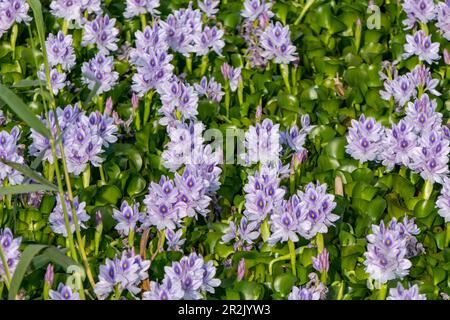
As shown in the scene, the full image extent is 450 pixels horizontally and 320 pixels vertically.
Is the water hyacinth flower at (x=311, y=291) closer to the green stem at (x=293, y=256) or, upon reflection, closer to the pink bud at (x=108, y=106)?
the green stem at (x=293, y=256)

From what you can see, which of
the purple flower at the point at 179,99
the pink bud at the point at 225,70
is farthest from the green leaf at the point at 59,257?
the pink bud at the point at 225,70

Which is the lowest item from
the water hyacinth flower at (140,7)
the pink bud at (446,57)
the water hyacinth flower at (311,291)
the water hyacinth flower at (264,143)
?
the water hyacinth flower at (311,291)

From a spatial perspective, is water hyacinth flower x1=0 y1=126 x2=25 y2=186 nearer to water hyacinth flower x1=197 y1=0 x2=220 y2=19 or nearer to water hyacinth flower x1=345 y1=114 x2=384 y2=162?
water hyacinth flower x1=345 y1=114 x2=384 y2=162

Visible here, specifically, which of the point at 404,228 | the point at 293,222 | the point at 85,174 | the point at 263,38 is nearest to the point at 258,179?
the point at 293,222

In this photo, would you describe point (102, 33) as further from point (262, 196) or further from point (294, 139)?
point (262, 196)

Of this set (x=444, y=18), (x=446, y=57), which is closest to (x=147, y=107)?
(x=446, y=57)

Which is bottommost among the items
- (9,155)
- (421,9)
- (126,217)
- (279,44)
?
(126,217)
